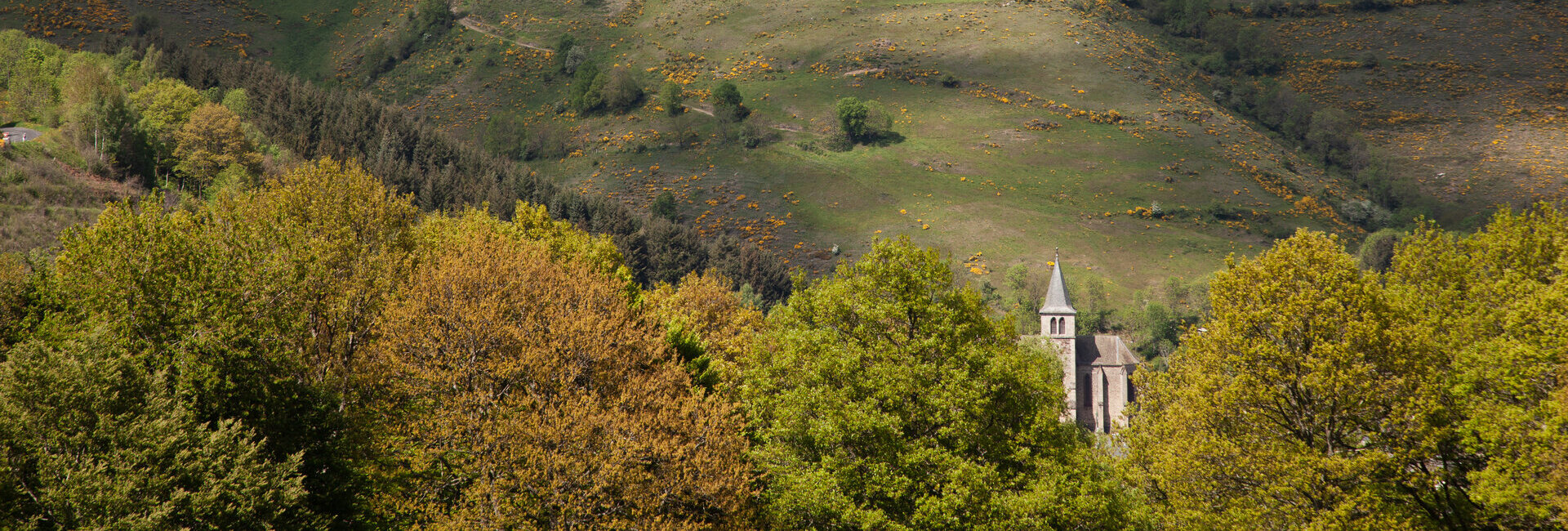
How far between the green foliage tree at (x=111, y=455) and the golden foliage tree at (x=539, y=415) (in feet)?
15.4

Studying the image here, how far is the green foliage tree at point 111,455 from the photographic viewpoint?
21.2m

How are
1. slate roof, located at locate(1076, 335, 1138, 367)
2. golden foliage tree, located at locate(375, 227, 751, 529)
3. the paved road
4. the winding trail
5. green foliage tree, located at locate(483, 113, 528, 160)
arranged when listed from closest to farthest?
golden foliage tree, located at locate(375, 227, 751, 529), the paved road, slate roof, located at locate(1076, 335, 1138, 367), green foliage tree, located at locate(483, 113, 528, 160), the winding trail

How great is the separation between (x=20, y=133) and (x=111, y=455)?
8466 centimetres

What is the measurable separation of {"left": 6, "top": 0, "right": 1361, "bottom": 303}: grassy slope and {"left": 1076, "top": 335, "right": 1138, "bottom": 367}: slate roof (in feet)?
115

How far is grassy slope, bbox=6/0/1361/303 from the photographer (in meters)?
141

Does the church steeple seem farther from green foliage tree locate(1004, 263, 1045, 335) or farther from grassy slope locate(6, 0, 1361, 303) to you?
grassy slope locate(6, 0, 1361, 303)

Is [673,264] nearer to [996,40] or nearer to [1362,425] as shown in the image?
[1362,425]

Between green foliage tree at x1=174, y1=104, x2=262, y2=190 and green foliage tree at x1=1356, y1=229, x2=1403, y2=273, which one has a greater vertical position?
green foliage tree at x1=174, y1=104, x2=262, y2=190

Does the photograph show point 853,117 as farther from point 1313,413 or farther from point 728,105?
point 1313,413

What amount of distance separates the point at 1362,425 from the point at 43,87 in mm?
115244

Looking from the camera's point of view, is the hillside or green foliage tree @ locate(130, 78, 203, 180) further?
the hillside

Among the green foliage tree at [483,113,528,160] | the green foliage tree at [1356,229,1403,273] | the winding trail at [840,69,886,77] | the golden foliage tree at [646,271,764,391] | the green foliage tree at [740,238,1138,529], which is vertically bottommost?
the green foliage tree at [1356,229,1403,273]

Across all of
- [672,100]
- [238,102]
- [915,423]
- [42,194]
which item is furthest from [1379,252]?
[42,194]

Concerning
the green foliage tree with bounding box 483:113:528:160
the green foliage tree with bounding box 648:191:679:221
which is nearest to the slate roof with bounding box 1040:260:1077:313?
the green foliage tree with bounding box 648:191:679:221
